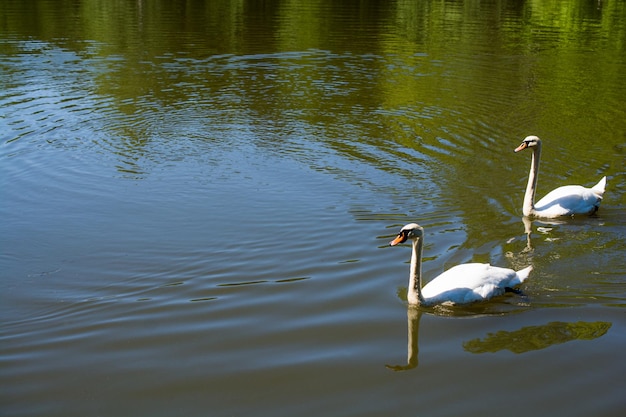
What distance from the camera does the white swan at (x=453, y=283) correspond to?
8953 millimetres

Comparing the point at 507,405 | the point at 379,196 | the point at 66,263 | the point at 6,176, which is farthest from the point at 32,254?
the point at 507,405

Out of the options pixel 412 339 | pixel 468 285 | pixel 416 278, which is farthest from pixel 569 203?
pixel 412 339

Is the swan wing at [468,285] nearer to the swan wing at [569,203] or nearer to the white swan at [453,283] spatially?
the white swan at [453,283]

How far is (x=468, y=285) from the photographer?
892 centimetres

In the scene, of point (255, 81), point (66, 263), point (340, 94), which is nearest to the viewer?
point (66, 263)

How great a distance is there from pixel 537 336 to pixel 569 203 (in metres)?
4.31

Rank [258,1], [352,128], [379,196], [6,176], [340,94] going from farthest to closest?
[258,1] < [340,94] < [352,128] < [6,176] < [379,196]

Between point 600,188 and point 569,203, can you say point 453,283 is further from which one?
point 600,188

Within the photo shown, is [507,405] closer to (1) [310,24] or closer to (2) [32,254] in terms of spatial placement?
(2) [32,254]

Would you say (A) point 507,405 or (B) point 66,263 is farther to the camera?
(B) point 66,263

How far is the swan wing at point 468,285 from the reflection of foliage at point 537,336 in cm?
66

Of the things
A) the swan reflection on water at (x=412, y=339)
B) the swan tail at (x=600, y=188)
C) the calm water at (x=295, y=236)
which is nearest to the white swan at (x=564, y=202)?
the swan tail at (x=600, y=188)

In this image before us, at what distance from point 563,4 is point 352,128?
39.3 metres

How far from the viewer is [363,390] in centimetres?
734
